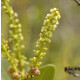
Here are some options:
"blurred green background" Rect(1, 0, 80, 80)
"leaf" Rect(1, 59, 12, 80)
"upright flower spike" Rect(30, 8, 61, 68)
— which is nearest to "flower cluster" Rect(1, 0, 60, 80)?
"upright flower spike" Rect(30, 8, 61, 68)

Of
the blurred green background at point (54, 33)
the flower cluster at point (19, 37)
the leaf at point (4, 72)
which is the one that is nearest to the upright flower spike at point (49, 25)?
the flower cluster at point (19, 37)

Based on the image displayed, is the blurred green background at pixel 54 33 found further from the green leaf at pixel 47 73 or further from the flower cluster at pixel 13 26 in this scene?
the flower cluster at pixel 13 26

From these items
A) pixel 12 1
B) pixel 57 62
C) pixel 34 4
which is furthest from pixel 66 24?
pixel 57 62

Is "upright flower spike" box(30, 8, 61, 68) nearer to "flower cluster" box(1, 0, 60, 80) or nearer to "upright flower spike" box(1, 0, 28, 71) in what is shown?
"flower cluster" box(1, 0, 60, 80)

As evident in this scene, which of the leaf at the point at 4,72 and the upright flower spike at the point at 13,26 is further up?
the upright flower spike at the point at 13,26

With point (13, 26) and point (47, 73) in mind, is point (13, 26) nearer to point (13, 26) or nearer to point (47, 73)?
point (13, 26)

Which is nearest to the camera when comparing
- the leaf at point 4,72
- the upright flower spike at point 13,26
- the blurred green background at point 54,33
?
the upright flower spike at point 13,26

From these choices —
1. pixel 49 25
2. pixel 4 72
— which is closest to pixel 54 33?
pixel 4 72

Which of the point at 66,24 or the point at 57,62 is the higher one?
the point at 66,24

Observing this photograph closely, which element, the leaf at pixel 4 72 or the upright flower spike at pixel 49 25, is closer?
the upright flower spike at pixel 49 25

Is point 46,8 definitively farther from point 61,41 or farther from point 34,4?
point 61,41

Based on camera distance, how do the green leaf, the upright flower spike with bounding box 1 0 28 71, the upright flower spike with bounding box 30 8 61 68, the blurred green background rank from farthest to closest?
the blurred green background → the green leaf → the upright flower spike with bounding box 1 0 28 71 → the upright flower spike with bounding box 30 8 61 68
